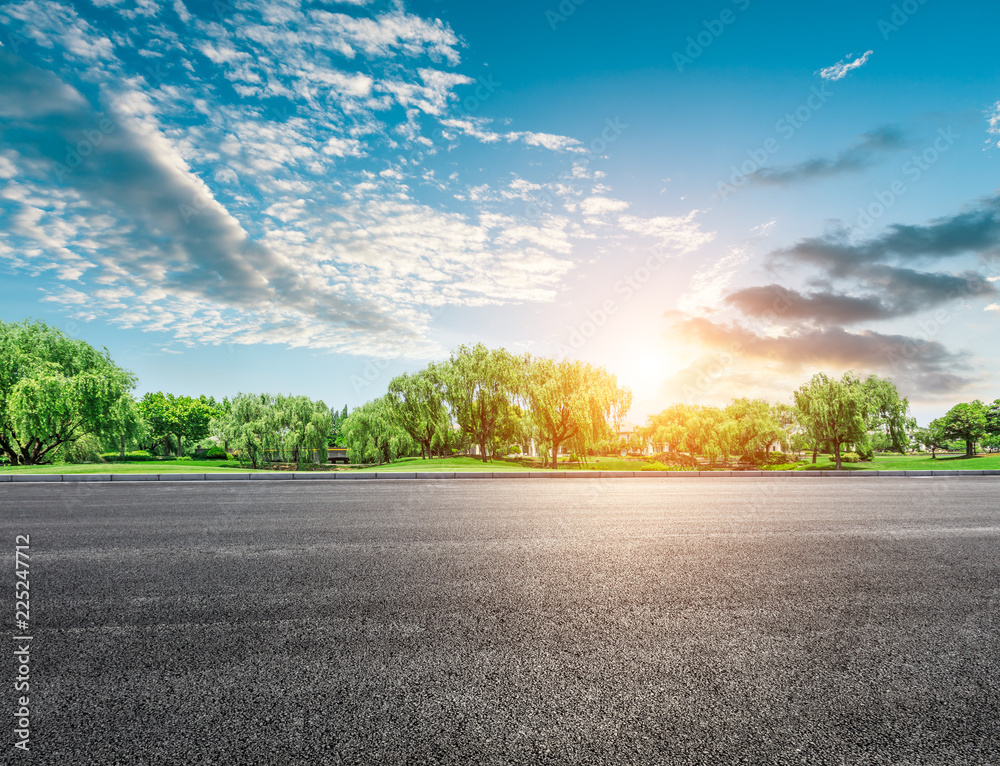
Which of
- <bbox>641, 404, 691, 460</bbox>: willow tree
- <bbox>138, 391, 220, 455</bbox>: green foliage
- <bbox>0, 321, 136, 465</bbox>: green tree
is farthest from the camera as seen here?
<bbox>138, 391, 220, 455</bbox>: green foliage

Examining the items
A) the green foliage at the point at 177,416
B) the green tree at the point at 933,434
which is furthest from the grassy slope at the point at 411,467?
the green foliage at the point at 177,416

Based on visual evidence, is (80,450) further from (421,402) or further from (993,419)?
(993,419)

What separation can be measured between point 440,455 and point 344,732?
3677 cm

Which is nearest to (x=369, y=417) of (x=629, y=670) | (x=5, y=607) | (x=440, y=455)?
(x=440, y=455)

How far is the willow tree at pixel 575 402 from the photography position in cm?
2664

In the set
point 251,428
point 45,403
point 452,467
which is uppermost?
point 45,403

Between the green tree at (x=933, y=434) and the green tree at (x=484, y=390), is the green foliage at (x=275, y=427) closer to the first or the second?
the green tree at (x=484, y=390)

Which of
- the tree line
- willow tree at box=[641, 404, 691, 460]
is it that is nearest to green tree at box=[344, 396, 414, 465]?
the tree line

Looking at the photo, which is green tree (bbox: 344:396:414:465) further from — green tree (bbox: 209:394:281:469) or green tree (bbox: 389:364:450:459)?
green tree (bbox: 209:394:281:469)

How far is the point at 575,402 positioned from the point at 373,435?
554 inches

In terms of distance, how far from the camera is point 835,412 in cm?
3294

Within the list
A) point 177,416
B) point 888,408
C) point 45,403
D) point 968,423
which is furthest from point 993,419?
point 177,416

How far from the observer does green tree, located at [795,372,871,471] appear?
32.7 meters

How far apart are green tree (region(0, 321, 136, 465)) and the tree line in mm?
61
